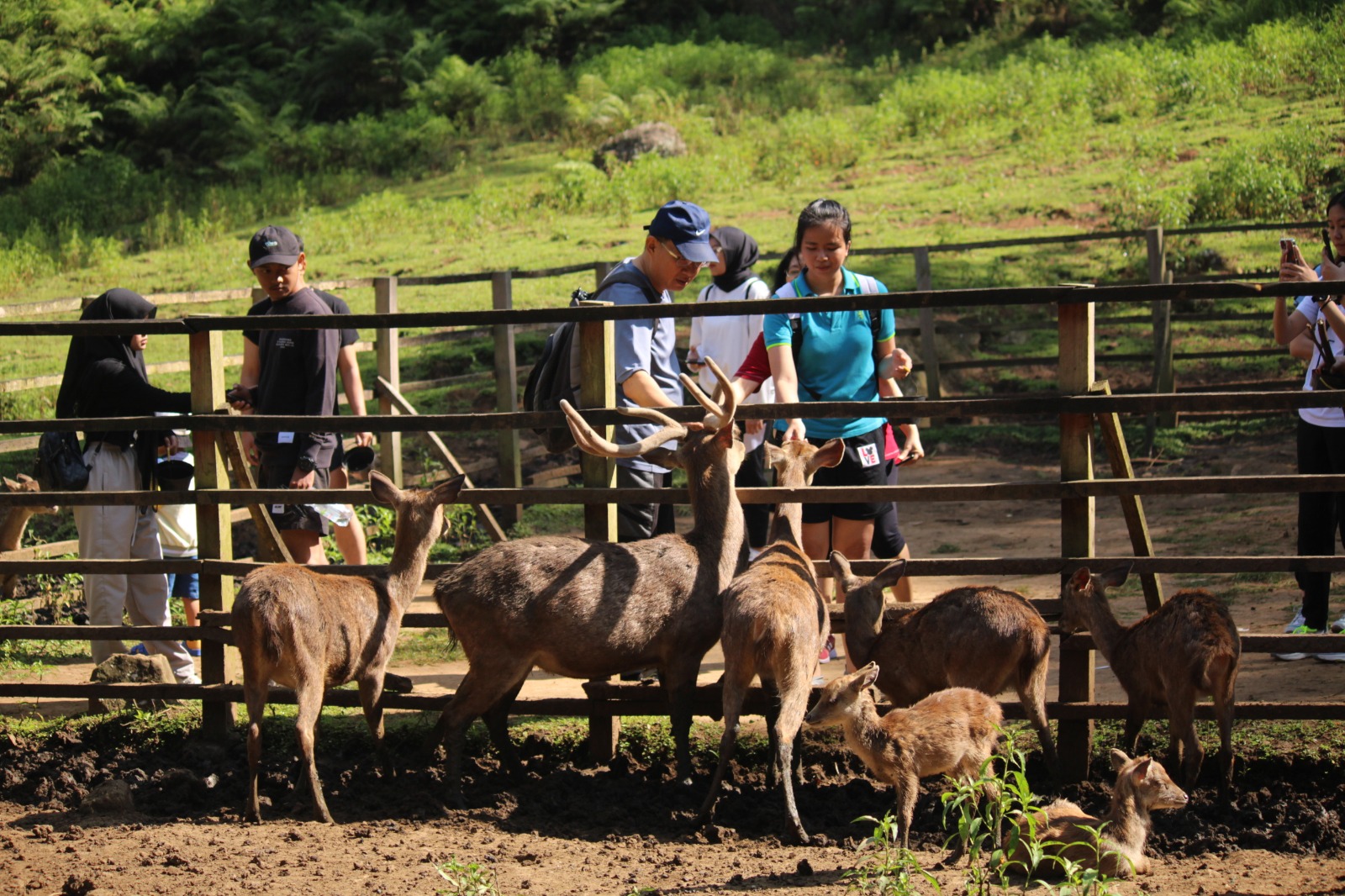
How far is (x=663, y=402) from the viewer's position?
5.80 metres

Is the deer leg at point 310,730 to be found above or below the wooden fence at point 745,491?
below

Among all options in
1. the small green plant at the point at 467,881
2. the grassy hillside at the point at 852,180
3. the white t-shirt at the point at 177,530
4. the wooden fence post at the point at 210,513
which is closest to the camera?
the small green plant at the point at 467,881

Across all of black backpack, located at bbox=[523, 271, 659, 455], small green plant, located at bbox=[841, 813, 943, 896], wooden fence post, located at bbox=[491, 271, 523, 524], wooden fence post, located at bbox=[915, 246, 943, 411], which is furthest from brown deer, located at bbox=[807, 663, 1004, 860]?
wooden fence post, located at bbox=[915, 246, 943, 411]

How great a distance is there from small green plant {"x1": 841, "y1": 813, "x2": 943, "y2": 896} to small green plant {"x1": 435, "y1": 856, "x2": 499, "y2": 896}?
43.8 inches

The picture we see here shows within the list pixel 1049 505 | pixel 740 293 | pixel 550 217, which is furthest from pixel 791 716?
pixel 550 217

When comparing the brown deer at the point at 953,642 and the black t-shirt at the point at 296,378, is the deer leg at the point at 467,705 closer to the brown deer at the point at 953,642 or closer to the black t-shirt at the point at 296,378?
the brown deer at the point at 953,642

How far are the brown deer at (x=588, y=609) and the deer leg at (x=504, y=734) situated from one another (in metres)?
0.06

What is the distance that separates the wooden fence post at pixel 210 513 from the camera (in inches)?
242

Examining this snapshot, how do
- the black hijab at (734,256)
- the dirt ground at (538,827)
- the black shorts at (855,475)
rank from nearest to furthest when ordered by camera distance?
the dirt ground at (538,827), the black shorts at (855,475), the black hijab at (734,256)

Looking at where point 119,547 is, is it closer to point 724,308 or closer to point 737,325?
point 737,325

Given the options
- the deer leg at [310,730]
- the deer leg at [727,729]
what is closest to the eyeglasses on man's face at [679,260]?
the deer leg at [727,729]

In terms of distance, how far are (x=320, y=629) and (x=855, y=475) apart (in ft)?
7.75

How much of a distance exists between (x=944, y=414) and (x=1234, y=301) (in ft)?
38.1

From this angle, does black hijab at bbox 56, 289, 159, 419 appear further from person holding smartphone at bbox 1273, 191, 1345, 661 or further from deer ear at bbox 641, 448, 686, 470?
person holding smartphone at bbox 1273, 191, 1345, 661
